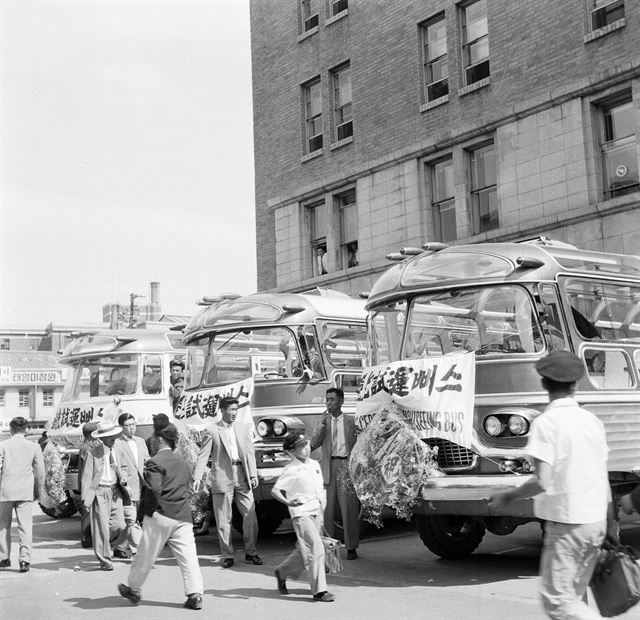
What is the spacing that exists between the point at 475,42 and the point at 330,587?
14.8 meters

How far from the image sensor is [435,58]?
2112 cm

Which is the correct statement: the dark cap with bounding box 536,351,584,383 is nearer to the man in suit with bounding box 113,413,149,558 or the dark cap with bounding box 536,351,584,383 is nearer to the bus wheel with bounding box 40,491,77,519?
the man in suit with bounding box 113,413,149,558

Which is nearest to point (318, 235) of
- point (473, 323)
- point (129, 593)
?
point (473, 323)

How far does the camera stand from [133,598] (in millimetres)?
7793

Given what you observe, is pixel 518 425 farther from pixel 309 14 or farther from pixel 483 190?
pixel 309 14

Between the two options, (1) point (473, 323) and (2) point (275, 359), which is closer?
(1) point (473, 323)

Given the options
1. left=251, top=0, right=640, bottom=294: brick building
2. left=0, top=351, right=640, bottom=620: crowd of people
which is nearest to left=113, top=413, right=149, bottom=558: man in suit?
left=0, top=351, right=640, bottom=620: crowd of people

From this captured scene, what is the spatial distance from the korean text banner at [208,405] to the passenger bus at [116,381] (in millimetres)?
2723

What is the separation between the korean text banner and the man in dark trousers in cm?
289

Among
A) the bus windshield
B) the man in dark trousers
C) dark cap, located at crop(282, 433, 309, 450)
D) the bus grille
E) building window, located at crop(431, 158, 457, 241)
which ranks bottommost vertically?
the man in dark trousers

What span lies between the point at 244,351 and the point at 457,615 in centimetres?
581

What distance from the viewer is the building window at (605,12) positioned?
17391 mm

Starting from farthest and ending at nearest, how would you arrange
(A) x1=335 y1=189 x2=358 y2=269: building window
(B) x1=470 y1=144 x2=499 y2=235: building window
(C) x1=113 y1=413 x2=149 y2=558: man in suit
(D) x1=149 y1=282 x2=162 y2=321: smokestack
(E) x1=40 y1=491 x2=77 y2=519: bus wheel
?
(D) x1=149 y1=282 x2=162 y2=321: smokestack → (A) x1=335 y1=189 x2=358 y2=269: building window → (B) x1=470 y1=144 x2=499 y2=235: building window → (E) x1=40 y1=491 x2=77 y2=519: bus wheel → (C) x1=113 y1=413 x2=149 y2=558: man in suit

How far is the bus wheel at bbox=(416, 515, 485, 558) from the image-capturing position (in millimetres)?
9586
